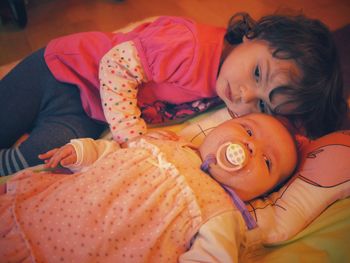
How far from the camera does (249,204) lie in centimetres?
80

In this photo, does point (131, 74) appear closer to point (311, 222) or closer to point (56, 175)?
point (56, 175)

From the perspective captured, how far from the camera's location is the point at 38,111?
94cm

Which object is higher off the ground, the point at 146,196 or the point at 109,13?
the point at 109,13

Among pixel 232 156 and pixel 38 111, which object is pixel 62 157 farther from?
pixel 232 156

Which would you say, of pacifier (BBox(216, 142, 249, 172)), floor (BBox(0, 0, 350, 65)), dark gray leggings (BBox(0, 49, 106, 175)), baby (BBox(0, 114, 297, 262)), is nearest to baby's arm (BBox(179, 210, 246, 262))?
baby (BBox(0, 114, 297, 262))

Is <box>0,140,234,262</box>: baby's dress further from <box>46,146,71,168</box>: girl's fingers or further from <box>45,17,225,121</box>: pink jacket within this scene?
<box>45,17,225,121</box>: pink jacket

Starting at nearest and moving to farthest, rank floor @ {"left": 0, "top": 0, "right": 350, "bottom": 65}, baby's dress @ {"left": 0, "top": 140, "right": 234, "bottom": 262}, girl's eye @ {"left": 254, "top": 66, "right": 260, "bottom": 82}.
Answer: baby's dress @ {"left": 0, "top": 140, "right": 234, "bottom": 262}
girl's eye @ {"left": 254, "top": 66, "right": 260, "bottom": 82}
floor @ {"left": 0, "top": 0, "right": 350, "bottom": 65}

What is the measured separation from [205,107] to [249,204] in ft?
1.13

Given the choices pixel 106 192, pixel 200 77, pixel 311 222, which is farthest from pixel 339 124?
pixel 106 192

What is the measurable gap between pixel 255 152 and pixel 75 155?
1.43 ft

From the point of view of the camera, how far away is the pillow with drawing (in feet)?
2.45

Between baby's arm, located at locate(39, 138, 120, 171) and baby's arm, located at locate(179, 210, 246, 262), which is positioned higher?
baby's arm, located at locate(39, 138, 120, 171)

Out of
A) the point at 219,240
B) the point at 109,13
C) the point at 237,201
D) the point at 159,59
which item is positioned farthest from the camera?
the point at 109,13

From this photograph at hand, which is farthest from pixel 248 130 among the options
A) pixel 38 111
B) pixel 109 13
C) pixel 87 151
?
pixel 109 13
